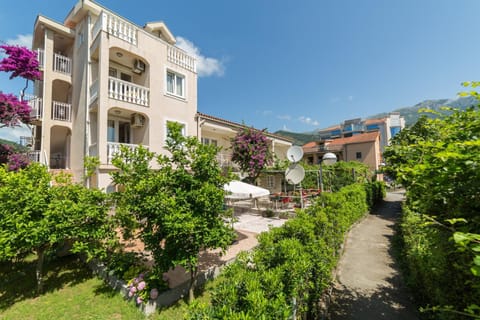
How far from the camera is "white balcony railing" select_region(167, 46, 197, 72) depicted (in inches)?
537

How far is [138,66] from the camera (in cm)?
1231

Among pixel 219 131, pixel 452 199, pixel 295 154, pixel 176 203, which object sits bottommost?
pixel 176 203

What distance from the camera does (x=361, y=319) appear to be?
414 cm

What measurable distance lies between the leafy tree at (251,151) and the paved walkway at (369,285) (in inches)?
259

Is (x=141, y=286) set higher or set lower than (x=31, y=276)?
higher

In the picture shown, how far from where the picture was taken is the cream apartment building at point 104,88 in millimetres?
10719

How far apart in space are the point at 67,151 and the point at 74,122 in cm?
249

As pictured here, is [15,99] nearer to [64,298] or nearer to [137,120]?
[137,120]

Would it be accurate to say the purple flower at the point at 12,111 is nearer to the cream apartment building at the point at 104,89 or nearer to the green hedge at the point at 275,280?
the cream apartment building at the point at 104,89

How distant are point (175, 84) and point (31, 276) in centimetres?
1192

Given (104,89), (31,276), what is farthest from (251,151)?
(31,276)

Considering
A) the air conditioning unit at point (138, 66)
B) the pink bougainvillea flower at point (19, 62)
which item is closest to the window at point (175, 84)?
the air conditioning unit at point (138, 66)

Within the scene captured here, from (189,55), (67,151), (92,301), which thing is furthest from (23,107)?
(92,301)

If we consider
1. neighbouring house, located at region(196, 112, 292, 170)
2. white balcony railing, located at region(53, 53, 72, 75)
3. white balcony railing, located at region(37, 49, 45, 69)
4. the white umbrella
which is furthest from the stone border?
white balcony railing, located at region(53, 53, 72, 75)
